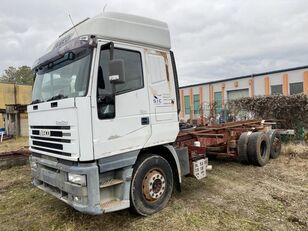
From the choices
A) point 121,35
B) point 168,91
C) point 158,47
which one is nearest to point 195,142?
point 168,91

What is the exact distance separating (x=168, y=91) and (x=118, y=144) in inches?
52.8

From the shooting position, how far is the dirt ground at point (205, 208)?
4.30 metres

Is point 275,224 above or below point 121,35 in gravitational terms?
below

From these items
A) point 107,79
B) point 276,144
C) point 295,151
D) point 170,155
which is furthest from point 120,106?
point 295,151

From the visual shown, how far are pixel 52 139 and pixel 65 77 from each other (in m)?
0.92

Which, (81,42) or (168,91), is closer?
(81,42)

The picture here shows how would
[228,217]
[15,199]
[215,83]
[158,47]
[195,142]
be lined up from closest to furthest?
[228,217], [158,47], [15,199], [195,142], [215,83]

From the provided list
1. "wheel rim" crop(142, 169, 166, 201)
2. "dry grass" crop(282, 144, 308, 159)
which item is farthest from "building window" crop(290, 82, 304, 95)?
"wheel rim" crop(142, 169, 166, 201)

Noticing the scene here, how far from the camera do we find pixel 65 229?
424 cm

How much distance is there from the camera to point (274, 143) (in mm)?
8781

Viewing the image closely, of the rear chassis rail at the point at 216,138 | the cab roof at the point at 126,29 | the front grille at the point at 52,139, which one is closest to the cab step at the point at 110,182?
the front grille at the point at 52,139

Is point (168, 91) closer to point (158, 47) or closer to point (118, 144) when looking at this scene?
point (158, 47)

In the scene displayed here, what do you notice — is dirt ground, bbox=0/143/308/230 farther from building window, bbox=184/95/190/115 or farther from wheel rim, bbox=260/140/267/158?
building window, bbox=184/95/190/115

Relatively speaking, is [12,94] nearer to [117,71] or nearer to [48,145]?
[48,145]
